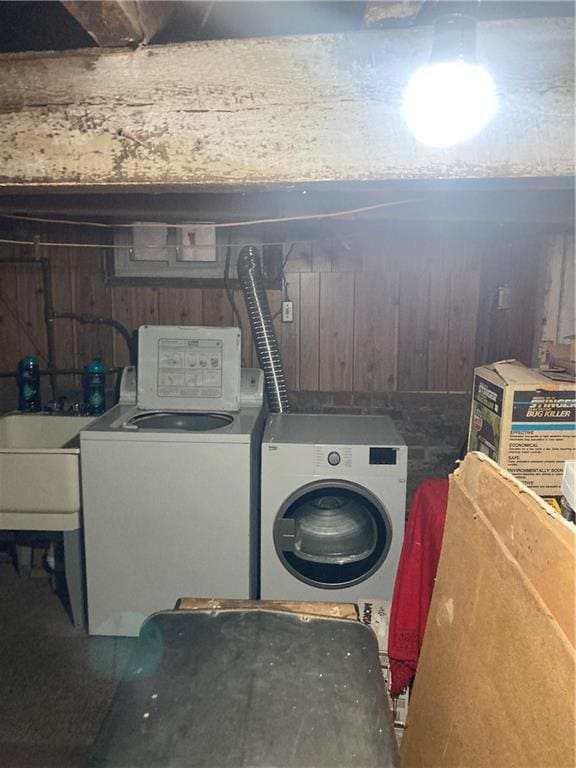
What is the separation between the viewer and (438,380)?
297cm

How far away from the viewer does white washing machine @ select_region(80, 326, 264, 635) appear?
2189 millimetres

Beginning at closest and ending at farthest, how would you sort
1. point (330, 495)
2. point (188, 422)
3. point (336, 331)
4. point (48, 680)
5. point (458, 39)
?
1. point (458, 39)
2. point (48, 680)
3. point (330, 495)
4. point (188, 422)
5. point (336, 331)

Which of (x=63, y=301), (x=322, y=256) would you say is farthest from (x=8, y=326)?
(x=322, y=256)

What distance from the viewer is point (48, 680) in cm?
210

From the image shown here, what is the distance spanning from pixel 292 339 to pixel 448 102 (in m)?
2.12

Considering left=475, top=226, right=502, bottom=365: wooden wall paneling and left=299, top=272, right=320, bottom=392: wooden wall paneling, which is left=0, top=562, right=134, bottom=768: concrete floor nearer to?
left=299, top=272, right=320, bottom=392: wooden wall paneling

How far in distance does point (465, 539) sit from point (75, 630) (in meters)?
2.00

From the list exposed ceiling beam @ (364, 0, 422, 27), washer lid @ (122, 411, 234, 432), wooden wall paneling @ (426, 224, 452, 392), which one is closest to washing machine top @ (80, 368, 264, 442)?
washer lid @ (122, 411, 234, 432)

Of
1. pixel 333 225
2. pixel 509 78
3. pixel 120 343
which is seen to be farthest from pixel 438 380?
pixel 509 78

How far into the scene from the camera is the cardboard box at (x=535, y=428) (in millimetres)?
1516

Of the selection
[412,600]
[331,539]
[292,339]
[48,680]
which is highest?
[292,339]

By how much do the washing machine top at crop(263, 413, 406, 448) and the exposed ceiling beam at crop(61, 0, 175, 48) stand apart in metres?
1.56

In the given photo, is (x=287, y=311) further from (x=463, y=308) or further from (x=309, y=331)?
(x=463, y=308)

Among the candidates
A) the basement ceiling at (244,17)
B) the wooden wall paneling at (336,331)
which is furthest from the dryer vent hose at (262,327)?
the basement ceiling at (244,17)
